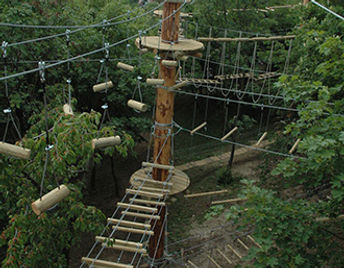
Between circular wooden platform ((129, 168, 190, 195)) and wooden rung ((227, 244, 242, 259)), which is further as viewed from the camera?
wooden rung ((227, 244, 242, 259))

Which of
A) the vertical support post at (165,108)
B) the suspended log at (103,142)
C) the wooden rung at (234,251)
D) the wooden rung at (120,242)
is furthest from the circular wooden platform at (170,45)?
the wooden rung at (234,251)

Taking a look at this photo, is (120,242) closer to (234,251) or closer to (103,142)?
(103,142)

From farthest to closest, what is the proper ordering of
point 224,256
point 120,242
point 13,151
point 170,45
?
point 224,256 < point 170,45 < point 120,242 < point 13,151

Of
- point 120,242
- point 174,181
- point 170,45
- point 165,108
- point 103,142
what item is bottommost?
point 174,181

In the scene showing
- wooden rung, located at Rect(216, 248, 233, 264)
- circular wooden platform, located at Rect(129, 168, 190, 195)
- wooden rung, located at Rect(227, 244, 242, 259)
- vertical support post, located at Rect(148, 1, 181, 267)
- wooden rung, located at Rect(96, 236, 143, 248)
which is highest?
vertical support post, located at Rect(148, 1, 181, 267)

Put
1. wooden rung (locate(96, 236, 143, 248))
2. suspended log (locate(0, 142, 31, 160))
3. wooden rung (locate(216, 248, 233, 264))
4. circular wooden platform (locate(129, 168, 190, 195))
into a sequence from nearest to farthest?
suspended log (locate(0, 142, 31, 160)), wooden rung (locate(96, 236, 143, 248)), circular wooden platform (locate(129, 168, 190, 195)), wooden rung (locate(216, 248, 233, 264))

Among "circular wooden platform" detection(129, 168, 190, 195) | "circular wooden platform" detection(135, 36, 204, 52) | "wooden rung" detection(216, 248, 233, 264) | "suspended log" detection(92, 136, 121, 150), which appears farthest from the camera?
"wooden rung" detection(216, 248, 233, 264)

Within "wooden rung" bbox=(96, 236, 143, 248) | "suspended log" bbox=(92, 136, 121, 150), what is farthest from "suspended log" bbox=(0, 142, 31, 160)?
"wooden rung" bbox=(96, 236, 143, 248)

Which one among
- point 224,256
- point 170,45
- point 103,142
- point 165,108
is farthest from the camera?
point 224,256

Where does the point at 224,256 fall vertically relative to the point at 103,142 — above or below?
below

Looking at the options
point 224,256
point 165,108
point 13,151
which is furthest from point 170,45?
point 224,256

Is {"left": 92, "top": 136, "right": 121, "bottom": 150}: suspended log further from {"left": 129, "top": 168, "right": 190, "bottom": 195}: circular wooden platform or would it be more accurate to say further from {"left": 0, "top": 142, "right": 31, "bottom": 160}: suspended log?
{"left": 129, "top": 168, "right": 190, "bottom": 195}: circular wooden platform

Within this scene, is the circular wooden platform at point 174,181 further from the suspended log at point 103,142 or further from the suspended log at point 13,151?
the suspended log at point 13,151

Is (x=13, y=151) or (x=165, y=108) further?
(x=165, y=108)
